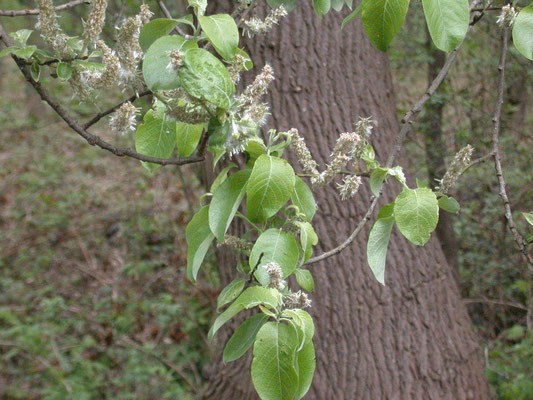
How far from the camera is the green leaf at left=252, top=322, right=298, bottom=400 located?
972 millimetres

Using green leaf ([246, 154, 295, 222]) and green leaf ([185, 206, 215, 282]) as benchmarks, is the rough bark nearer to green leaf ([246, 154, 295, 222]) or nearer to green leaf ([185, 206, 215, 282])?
green leaf ([185, 206, 215, 282])

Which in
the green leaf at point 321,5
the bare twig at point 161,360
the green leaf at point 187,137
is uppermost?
the green leaf at point 321,5

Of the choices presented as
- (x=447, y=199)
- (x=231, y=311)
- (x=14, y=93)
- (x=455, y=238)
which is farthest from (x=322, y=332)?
(x=14, y=93)

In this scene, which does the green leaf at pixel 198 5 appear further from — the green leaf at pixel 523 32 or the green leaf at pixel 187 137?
the green leaf at pixel 523 32

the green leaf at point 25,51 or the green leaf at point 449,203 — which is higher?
the green leaf at point 25,51

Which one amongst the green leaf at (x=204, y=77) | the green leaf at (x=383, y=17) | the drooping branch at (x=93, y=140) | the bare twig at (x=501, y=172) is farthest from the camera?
the bare twig at (x=501, y=172)

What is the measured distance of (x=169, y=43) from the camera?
0.97 meters

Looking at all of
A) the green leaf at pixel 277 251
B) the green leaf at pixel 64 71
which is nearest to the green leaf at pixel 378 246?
the green leaf at pixel 277 251

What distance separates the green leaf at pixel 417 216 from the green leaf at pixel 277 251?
23 centimetres

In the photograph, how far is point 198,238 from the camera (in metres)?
1.25

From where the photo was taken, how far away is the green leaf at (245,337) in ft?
3.57

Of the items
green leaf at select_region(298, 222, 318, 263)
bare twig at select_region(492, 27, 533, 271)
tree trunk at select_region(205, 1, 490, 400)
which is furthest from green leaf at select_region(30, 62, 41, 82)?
tree trunk at select_region(205, 1, 490, 400)

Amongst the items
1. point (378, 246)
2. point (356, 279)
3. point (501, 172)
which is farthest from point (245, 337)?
point (356, 279)

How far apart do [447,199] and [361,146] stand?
10.1 inches
